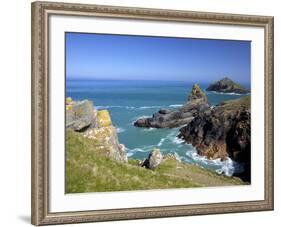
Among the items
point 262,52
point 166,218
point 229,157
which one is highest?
point 262,52

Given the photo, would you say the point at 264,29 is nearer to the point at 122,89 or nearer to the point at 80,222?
the point at 122,89

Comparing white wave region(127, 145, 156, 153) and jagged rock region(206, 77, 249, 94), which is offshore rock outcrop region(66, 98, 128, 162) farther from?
jagged rock region(206, 77, 249, 94)

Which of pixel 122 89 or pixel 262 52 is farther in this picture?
pixel 262 52

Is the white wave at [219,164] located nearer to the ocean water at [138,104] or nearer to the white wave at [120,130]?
the ocean water at [138,104]

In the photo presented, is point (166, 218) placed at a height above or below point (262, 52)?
below

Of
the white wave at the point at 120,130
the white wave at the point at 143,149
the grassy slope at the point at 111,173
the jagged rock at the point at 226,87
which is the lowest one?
the grassy slope at the point at 111,173

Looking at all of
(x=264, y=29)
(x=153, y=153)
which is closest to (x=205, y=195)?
(x=153, y=153)

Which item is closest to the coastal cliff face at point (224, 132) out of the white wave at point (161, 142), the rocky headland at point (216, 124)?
the rocky headland at point (216, 124)

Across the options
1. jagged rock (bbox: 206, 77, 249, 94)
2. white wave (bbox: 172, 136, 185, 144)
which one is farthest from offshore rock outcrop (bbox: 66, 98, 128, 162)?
jagged rock (bbox: 206, 77, 249, 94)
